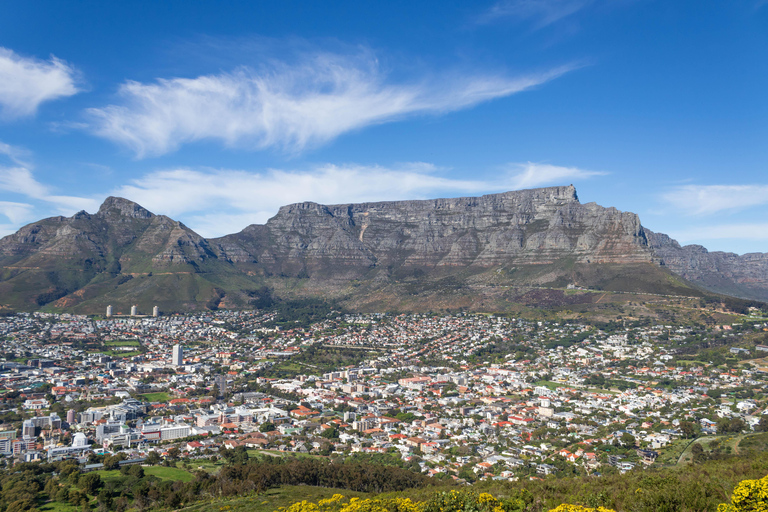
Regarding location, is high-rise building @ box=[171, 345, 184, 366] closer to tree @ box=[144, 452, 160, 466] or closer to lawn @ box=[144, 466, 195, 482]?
tree @ box=[144, 452, 160, 466]

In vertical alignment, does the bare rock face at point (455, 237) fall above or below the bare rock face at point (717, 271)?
above

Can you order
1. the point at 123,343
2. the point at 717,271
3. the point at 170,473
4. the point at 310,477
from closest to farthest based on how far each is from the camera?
1. the point at 310,477
2. the point at 170,473
3. the point at 123,343
4. the point at 717,271

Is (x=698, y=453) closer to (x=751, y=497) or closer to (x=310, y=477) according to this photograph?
(x=751, y=497)

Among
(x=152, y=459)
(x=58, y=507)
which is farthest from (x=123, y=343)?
(x=58, y=507)

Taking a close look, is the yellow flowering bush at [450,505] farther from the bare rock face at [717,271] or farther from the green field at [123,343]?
the bare rock face at [717,271]

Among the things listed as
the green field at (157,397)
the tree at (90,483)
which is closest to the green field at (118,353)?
the green field at (157,397)

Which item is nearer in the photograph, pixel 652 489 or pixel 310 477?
pixel 652 489
